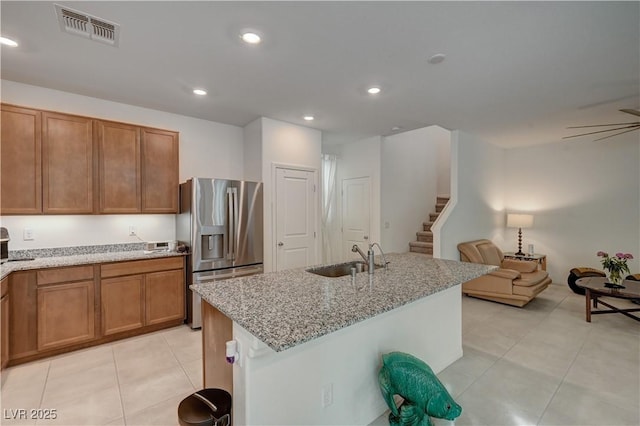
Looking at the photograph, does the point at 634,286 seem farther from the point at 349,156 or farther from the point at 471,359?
the point at 349,156

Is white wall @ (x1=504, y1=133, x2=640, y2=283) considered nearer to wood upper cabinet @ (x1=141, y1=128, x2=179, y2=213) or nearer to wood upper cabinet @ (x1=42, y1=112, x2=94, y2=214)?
wood upper cabinet @ (x1=141, y1=128, x2=179, y2=213)

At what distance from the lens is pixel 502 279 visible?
13.8ft

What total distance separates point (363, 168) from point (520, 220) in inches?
125

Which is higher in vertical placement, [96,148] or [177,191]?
[96,148]

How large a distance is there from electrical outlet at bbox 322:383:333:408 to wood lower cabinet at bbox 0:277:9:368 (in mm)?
2731

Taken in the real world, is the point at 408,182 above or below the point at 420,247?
above

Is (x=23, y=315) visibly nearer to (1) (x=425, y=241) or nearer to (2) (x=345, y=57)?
(2) (x=345, y=57)

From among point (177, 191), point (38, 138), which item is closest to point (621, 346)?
point (177, 191)

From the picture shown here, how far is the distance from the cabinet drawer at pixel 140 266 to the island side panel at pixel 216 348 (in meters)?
1.73

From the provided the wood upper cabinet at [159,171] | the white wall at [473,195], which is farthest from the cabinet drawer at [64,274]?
the white wall at [473,195]

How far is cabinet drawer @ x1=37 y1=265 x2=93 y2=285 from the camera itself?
2680mm

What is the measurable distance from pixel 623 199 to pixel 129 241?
24.7ft

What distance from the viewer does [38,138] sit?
2.80 meters
